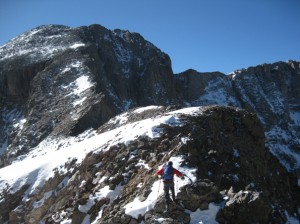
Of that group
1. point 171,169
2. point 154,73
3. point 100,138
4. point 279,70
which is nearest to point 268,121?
point 279,70

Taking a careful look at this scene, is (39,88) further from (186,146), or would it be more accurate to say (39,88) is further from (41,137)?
(186,146)

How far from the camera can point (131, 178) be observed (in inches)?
889

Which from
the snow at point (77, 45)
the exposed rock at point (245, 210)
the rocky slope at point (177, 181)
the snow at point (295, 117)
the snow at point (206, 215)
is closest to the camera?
the snow at point (206, 215)

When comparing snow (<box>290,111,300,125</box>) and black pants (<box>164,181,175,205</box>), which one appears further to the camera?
snow (<box>290,111,300,125</box>)

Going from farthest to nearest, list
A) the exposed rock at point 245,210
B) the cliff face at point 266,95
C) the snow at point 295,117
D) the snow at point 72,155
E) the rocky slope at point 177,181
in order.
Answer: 1. the snow at point 295,117
2. the cliff face at point 266,95
3. the snow at point 72,155
4. the rocky slope at point 177,181
5. the exposed rock at point 245,210

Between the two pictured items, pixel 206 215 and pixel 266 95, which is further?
pixel 266 95

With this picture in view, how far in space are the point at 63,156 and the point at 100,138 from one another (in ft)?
10.7

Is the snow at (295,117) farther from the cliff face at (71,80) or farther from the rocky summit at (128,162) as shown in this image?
the rocky summit at (128,162)

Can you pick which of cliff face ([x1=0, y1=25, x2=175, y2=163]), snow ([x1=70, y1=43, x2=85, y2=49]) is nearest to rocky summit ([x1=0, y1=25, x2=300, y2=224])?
cliff face ([x1=0, y1=25, x2=175, y2=163])

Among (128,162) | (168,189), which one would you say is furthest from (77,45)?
(168,189)

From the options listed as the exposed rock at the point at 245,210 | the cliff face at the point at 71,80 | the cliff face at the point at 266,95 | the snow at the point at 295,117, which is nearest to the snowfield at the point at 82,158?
the exposed rock at the point at 245,210

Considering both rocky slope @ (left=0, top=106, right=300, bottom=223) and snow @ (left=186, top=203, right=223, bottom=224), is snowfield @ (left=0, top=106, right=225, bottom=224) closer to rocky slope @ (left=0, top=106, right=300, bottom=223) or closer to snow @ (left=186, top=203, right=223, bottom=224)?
rocky slope @ (left=0, top=106, right=300, bottom=223)

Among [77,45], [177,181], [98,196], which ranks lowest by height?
[98,196]

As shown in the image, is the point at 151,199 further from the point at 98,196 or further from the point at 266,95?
the point at 266,95
